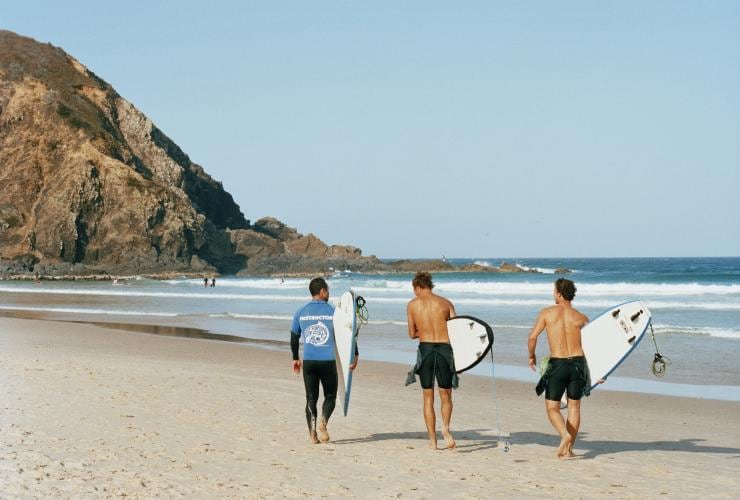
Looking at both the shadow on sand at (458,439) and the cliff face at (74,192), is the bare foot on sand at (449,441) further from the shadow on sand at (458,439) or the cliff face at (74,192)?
the cliff face at (74,192)

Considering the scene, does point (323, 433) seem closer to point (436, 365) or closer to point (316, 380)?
point (316, 380)

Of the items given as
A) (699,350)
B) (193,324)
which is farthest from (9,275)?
(699,350)

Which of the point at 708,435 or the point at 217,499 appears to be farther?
the point at 708,435

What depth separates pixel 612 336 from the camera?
7.44m

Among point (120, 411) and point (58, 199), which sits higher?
point (58, 199)

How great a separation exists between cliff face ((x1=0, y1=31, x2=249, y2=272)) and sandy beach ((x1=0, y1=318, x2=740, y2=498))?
72.1m

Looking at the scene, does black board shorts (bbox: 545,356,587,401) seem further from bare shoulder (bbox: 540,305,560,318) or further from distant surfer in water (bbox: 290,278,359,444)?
distant surfer in water (bbox: 290,278,359,444)

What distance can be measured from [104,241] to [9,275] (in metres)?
11.0

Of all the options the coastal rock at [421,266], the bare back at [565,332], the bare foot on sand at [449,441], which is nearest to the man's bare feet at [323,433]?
the bare foot on sand at [449,441]

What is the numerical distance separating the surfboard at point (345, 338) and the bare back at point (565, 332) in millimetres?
1818

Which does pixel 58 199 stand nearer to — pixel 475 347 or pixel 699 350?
pixel 699 350

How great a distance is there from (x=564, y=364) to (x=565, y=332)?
0.27m

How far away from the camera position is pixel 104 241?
82812 millimetres

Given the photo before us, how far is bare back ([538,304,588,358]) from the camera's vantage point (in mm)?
6746
